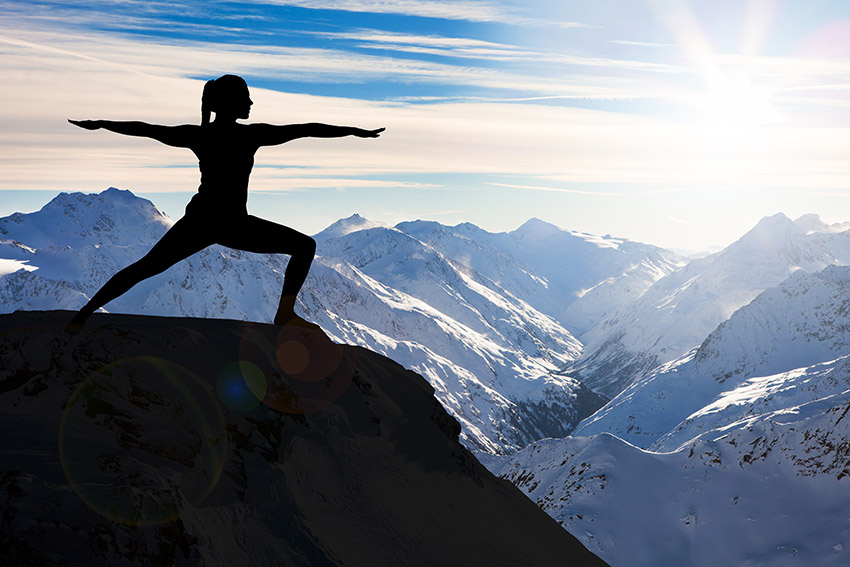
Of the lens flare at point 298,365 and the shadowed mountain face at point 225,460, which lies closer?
the shadowed mountain face at point 225,460

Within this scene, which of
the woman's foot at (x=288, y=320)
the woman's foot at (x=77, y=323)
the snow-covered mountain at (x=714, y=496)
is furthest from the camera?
the snow-covered mountain at (x=714, y=496)

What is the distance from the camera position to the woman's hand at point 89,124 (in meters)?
6.74

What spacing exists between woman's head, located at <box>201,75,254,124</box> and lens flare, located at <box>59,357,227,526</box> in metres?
2.72

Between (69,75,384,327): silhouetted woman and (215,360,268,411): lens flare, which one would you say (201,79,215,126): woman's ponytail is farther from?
(215,360,268,411): lens flare

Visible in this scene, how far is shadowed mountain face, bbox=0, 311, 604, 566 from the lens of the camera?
169 inches

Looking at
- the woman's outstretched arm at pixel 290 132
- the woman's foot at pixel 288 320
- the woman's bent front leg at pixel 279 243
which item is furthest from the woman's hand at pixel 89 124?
the woman's foot at pixel 288 320

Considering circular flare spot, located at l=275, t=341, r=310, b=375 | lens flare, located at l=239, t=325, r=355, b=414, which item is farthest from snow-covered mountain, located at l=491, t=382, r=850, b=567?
circular flare spot, located at l=275, t=341, r=310, b=375

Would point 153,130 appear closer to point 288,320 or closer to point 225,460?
point 288,320

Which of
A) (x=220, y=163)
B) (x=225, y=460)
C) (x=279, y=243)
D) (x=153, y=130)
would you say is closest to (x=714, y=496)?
(x=279, y=243)

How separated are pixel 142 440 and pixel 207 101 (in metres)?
3.58

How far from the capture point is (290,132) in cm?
690

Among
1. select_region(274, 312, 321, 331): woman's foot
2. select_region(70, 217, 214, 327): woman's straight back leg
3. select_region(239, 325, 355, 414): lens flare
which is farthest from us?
select_region(274, 312, 321, 331): woman's foot

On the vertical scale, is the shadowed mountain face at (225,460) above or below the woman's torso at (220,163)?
below

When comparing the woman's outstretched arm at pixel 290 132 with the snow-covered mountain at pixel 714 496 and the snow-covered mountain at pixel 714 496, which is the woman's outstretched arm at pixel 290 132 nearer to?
the snow-covered mountain at pixel 714 496
